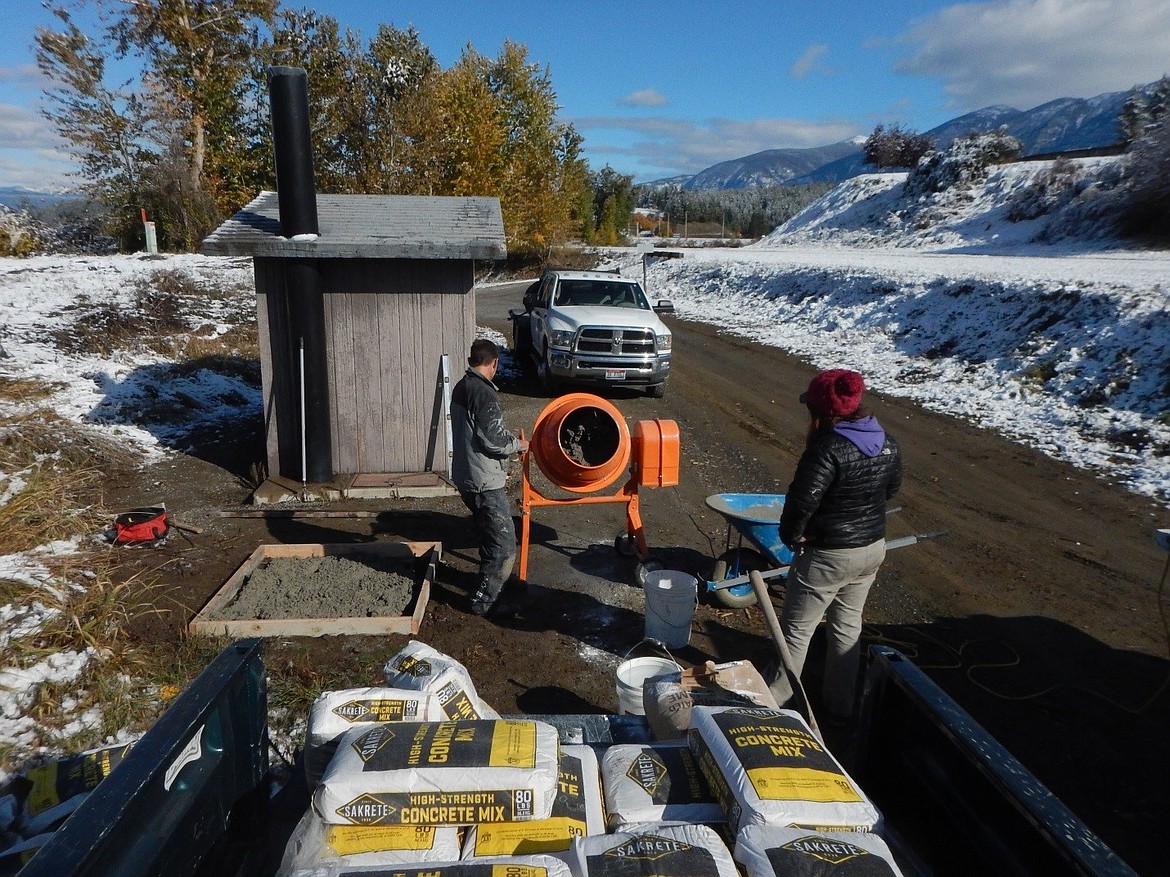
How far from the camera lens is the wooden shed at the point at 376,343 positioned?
782 centimetres

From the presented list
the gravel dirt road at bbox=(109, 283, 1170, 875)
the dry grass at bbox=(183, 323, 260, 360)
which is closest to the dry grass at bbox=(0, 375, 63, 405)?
→ the gravel dirt road at bbox=(109, 283, 1170, 875)

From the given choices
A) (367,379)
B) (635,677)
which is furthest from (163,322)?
(635,677)

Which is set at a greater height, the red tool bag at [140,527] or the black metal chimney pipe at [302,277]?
the black metal chimney pipe at [302,277]

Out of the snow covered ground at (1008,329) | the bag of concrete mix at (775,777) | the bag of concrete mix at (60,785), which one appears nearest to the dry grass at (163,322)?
the bag of concrete mix at (60,785)

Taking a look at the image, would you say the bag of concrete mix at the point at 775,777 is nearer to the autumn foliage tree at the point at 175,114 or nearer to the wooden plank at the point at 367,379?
the wooden plank at the point at 367,379

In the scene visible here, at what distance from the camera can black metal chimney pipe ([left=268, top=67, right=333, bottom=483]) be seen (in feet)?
24.0

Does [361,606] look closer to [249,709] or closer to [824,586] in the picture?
[249,709]

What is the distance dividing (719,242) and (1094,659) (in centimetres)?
4879

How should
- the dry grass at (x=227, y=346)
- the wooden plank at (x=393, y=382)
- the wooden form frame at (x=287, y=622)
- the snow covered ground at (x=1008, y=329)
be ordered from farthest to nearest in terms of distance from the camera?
the dry grass at (x=227, y=346) → the snow covered ground at (x=1008, y=329) → the wooden plank at (x=393, y=382) → the wooden form frame at (x=287, y=622)

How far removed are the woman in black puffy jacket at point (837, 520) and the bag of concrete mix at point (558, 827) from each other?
6.68 ft

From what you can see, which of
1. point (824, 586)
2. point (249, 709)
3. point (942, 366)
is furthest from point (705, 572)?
point (942, 366)

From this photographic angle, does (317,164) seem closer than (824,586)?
No

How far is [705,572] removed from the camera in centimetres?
627

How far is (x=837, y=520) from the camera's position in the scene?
3859 millimetres
